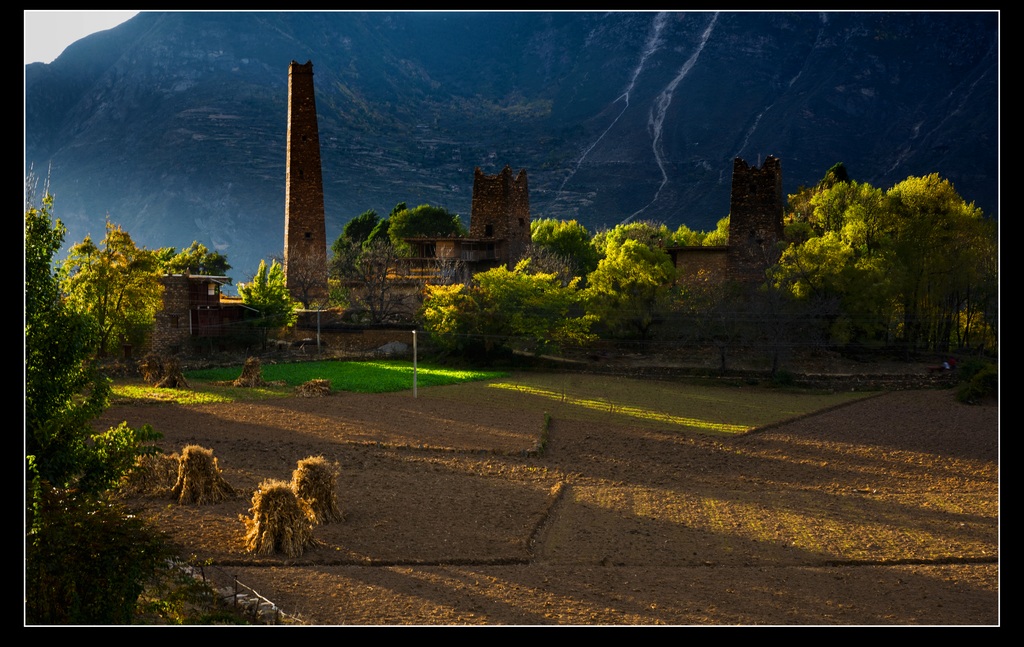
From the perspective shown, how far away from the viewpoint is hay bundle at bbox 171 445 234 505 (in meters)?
20.1

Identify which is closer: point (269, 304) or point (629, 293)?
point (269, 304)

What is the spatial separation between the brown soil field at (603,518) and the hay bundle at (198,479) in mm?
491

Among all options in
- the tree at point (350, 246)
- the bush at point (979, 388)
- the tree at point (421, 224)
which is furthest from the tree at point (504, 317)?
the tree at point (421, 224)

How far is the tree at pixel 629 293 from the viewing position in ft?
176

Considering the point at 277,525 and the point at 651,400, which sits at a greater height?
the point at 651,400

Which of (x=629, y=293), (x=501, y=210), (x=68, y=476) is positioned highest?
(x=501, y=210)

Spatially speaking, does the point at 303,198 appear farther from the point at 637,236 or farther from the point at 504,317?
the point at 637,236

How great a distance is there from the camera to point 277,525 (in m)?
16.6

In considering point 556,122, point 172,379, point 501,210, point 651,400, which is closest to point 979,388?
point 651,400

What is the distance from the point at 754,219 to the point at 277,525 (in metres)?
48.5

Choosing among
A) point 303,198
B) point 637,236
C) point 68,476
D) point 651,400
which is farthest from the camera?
point 637,236

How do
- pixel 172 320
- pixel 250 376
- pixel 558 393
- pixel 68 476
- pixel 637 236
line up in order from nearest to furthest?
1. pixel 68 476
2. pixel 250 376
3. pixel 558 393
4. pixel 172 320
5. pixel 637 236

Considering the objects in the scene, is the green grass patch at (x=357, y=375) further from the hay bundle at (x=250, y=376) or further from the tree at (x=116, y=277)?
the tree at (x=116, y=277)
